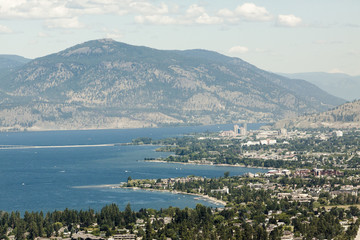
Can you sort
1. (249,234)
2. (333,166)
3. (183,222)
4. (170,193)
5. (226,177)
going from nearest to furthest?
(249,234)
(183,222)
(170,193)
(226,177)
(333,166)

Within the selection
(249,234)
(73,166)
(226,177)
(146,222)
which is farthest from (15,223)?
(73,166)

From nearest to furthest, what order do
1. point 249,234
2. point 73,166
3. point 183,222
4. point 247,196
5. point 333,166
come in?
point 249,234 < point 183,222 < point 247,196 < point 333,166 < point 73,166

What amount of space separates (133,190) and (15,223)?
4251 cm

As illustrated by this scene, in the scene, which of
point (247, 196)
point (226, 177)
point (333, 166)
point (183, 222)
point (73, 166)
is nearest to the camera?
point (183, 222)

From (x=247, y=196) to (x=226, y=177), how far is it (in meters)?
32.6

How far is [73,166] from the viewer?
632ft

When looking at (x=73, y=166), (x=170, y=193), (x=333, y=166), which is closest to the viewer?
(x=170, y=193)

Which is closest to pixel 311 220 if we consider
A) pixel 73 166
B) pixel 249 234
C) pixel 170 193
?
pixel 249 234

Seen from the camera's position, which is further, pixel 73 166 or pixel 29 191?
pixel 73 166

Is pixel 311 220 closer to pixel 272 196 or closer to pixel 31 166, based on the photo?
pixel 272 196

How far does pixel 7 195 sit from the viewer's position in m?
141

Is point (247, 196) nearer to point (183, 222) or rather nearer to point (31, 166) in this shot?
point (183, 222)

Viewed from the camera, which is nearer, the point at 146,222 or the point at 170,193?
the point at 146,222

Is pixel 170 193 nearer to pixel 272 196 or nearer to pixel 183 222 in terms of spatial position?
pixel 272 196
